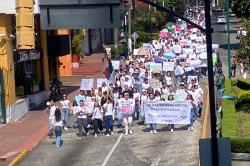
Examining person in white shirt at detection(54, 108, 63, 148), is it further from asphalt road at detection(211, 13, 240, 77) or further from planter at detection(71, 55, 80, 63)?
planter at detection(71, 55, 80, 63)

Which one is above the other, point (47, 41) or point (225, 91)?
point (47, 41)

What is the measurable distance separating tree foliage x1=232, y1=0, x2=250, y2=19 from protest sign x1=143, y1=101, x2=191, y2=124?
85.3ft

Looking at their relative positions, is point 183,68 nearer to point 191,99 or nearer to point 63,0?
point 191,99

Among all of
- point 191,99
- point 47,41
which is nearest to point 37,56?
point 47,41

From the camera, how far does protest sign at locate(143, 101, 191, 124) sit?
24.4 metres

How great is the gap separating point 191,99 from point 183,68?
39.7ft

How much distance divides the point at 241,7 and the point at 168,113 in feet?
92.7

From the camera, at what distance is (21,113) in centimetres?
3019

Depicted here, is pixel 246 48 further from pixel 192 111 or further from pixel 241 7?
pixel 241 7

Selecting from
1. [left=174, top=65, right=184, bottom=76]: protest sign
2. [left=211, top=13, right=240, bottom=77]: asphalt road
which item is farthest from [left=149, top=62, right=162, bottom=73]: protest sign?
[left=211, top=13, right=240, bottom=77]: asphalt road

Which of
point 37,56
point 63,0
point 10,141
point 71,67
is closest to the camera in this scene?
point 63,0

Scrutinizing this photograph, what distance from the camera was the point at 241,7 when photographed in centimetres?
5084

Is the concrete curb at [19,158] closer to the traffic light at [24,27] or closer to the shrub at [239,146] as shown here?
the shrub at [239,146]

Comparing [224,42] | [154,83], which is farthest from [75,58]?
[224,42]
